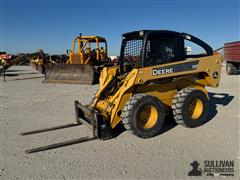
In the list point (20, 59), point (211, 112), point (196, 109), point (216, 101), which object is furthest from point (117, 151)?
point (20, 59)

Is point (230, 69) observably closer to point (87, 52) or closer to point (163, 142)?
point (87, 52)

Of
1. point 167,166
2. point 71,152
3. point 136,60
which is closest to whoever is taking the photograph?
point 167,166

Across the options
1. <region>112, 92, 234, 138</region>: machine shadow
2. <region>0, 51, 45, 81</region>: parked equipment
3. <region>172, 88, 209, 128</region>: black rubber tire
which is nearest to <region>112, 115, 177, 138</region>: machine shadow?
<region>112, 92, 234, 138</region>: machine shadow

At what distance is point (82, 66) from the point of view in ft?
40.9

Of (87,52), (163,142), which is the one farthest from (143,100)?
(87,52)

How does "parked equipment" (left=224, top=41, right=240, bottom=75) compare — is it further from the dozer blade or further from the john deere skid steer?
the john deere skid steer

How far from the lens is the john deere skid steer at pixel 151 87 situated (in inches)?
182

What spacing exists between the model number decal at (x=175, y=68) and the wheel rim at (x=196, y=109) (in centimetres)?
74

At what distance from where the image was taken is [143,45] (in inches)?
190

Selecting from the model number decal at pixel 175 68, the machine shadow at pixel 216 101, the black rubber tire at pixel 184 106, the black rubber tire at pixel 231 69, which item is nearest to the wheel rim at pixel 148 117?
the black rubber tire at pixel 184 106

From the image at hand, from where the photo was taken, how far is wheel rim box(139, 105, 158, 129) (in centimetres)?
477

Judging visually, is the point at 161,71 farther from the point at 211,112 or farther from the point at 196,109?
the point at 211,112

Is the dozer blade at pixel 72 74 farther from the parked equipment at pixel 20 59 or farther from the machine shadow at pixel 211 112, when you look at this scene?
the machine shadow at pixel 211 112

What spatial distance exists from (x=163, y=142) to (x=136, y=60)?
6.11ft
